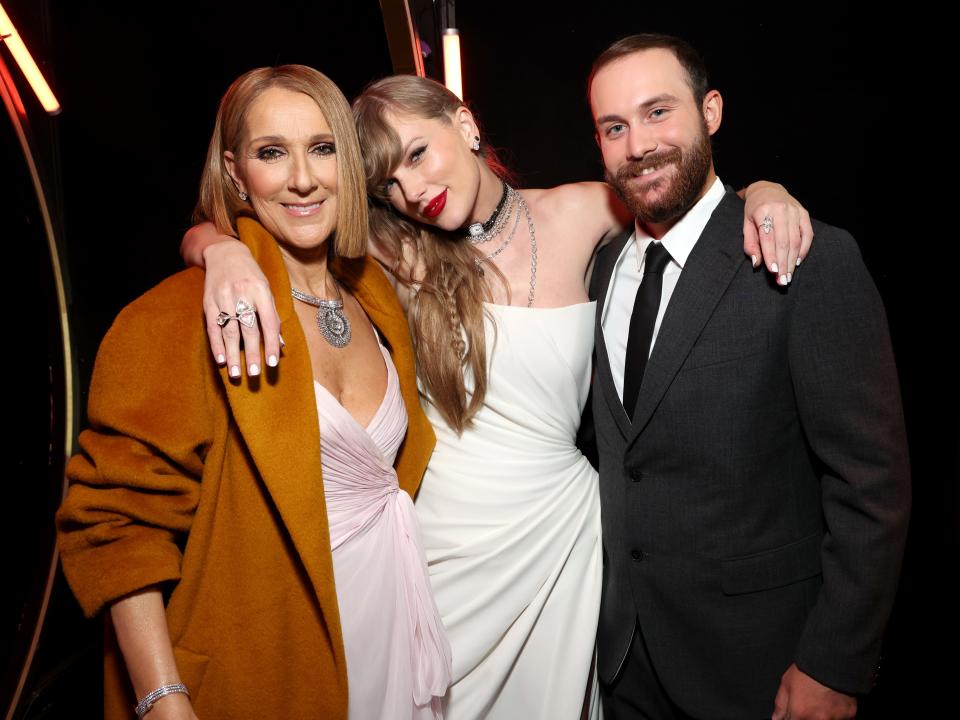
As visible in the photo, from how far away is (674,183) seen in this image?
A: 5.84 ft

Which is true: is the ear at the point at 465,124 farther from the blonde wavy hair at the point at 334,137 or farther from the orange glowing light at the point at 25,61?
the orange glowing light at the point at 25,61

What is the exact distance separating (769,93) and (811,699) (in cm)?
226

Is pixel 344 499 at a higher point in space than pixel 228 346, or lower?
lower

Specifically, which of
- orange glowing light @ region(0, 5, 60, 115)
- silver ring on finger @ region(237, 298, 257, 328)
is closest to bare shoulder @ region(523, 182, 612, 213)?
silver ring on finger @ region(237, 298, 257, 328)

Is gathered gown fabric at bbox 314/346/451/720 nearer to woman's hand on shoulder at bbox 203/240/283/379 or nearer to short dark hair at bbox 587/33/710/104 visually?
woman's hand on shoulder at bbox 203/240/283/379

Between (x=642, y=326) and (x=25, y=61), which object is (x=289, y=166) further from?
(x=25, y=61)

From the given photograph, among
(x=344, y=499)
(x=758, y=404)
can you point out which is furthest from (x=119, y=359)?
(x=758, y=404)

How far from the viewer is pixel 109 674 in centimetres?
154

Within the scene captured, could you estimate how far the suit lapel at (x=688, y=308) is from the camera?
163 cm

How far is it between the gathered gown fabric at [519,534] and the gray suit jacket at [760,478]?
191mm

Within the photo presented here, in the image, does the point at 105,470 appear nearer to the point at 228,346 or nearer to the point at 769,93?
the point at 228,346

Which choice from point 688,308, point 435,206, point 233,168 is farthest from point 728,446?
point 233,168

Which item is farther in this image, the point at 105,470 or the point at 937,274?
the point at 937,274

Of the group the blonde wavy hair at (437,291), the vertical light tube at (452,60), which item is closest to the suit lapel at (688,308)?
the blonde wavy hair at (437,291)
